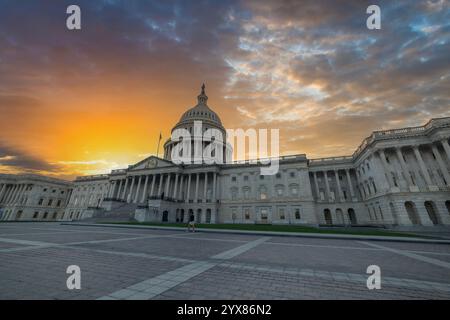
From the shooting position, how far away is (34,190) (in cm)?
6519

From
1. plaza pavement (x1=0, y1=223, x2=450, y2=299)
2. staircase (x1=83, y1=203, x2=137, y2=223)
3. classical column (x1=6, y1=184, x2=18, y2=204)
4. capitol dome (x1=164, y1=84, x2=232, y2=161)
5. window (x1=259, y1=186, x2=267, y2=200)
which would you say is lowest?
plaza pavement (x1=0, y1=223, x2=450, y2=299)

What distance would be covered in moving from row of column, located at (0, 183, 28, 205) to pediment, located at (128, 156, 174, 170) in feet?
161

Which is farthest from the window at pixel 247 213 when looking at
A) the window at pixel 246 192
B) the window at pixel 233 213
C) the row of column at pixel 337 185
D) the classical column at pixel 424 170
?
the classical column at pixel 424 170

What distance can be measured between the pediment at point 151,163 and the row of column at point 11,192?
161 ft

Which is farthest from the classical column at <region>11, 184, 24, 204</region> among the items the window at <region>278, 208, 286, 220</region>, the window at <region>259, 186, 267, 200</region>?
the window at <region>278, 208, 286, 220</region>

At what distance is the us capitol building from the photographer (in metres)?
29.2

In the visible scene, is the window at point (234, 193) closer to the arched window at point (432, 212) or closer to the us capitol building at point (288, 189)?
the us capitol building at point (288, 189)

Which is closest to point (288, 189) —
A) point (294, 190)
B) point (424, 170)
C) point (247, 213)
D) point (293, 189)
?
point (293, 189)

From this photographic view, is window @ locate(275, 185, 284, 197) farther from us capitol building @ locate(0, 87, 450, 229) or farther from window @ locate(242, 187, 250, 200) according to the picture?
window @ locate(242, 187, 250, 200)

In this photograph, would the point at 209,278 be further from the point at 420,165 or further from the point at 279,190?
the point at 279,190

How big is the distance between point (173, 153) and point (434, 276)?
6357 cm
